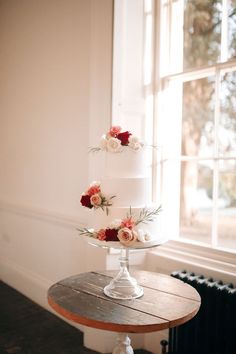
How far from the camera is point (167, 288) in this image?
1.72m

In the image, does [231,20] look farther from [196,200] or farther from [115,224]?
[196,200]

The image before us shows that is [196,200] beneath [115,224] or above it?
beneath

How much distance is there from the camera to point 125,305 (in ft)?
4.95

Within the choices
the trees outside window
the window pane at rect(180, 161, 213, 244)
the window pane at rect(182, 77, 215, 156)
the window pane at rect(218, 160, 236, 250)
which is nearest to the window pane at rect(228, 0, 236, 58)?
the trees outside window

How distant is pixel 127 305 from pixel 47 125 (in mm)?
2046

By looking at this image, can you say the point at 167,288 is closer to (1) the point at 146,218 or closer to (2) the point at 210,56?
(1) the point at 146,218

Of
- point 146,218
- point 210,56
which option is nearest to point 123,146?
point 146,218

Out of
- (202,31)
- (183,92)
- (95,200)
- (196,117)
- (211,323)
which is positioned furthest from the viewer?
(196,117)

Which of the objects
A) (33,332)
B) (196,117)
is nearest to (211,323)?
(33,332)

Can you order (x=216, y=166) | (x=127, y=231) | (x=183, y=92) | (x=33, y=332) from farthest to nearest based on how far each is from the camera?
(x=33, y=332) < (x=183, y=92) < (x=216, y=166) < (x=127, y=231)

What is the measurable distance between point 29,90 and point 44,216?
125 cm

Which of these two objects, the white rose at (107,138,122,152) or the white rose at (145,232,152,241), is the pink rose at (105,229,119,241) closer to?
the white rose at (145,232,152,241)

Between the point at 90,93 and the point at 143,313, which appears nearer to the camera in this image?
the point at 143,313

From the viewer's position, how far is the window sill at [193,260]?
2.01 m
